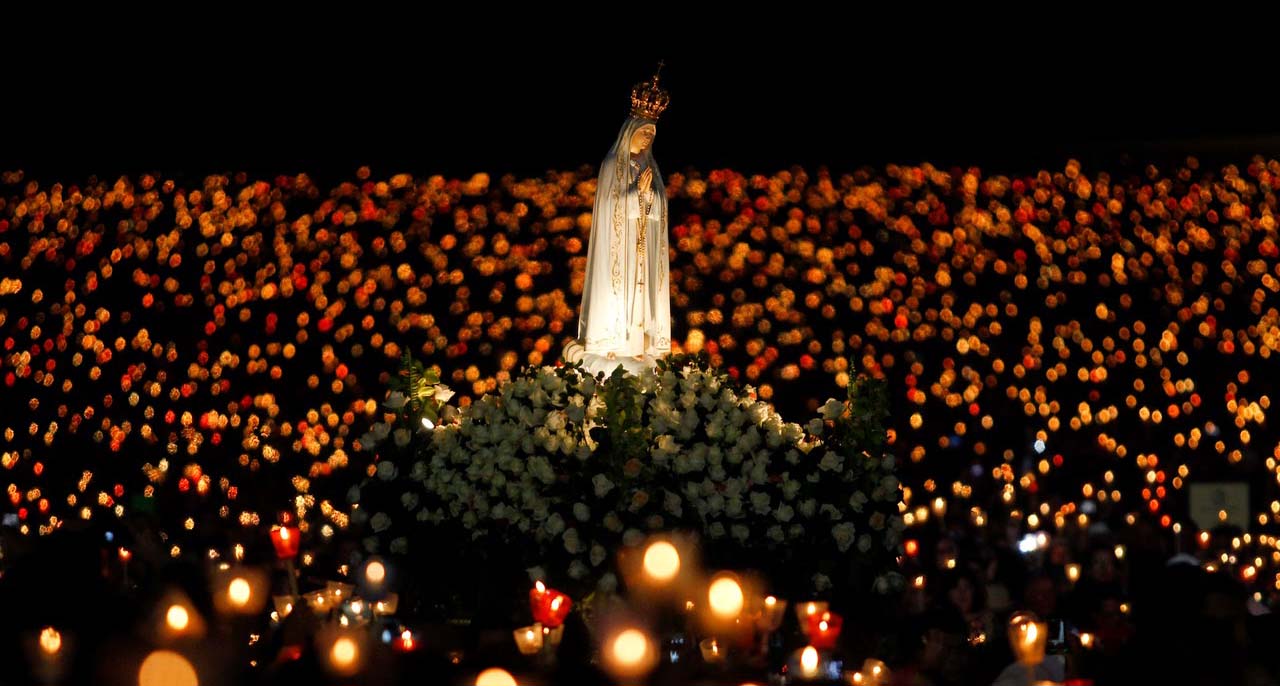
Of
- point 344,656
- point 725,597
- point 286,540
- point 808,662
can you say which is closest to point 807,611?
point 808,662

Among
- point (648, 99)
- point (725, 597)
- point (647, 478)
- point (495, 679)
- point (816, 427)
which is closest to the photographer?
point (495, 679)

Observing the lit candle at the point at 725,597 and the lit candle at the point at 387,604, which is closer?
the lit candle at the point at 725,597

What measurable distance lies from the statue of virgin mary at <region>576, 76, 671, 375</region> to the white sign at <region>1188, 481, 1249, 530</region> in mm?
9602

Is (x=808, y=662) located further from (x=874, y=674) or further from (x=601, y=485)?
(x=601, y=485)

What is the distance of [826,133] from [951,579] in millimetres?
6685

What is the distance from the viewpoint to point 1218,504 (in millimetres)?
18016

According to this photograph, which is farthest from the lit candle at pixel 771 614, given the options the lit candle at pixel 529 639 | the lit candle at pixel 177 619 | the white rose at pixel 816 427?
the lit candle at pixel 177 619

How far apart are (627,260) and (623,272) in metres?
0.07

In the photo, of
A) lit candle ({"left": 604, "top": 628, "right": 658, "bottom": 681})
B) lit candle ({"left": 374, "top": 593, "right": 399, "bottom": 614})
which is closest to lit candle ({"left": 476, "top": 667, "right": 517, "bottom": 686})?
lit candle ({"left": 604, "top": 628, "right": 658, "bottom": 681})

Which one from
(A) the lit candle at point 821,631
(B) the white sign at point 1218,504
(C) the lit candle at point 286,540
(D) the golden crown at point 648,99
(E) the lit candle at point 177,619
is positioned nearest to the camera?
(E) the lit candle at point 177,619

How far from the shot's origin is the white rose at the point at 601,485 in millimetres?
8508

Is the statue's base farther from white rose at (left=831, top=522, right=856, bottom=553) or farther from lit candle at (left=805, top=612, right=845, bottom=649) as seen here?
lit candle at (left=805, top=612, right=845, bottom=649)

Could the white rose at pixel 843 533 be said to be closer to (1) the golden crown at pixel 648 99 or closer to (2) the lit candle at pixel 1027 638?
(2) the lit candle at pixel 1027 638

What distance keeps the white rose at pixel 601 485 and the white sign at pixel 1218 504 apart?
10.9 meters
